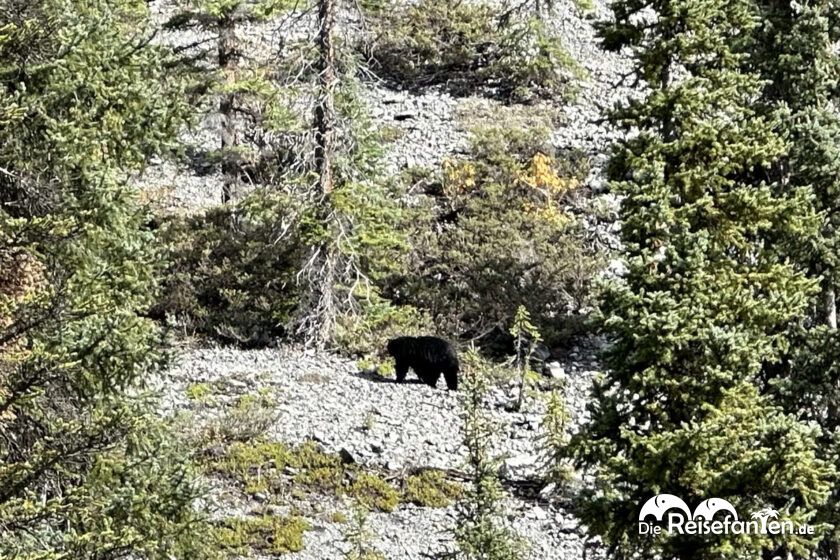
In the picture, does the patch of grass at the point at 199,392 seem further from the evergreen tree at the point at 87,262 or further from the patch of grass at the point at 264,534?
the evergreen tree at the point at 87,262

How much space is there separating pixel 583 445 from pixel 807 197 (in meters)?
3.47

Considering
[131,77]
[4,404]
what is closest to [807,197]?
[131,77]

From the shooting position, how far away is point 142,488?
10242mm

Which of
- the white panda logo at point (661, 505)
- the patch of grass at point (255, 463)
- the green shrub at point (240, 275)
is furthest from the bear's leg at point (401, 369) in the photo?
the white panda logo at point (661, 505)

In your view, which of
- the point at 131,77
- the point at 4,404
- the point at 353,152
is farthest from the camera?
the point at 353,152

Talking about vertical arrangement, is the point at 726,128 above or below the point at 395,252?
above

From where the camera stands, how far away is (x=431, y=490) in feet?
52.6

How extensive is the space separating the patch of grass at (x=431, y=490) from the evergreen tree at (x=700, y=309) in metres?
4.46

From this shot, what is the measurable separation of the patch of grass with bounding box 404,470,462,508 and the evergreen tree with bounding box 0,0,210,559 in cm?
555

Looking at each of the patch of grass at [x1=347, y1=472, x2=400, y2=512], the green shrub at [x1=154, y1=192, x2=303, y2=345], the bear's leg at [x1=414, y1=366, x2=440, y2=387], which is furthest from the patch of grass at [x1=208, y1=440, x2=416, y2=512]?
the green shrub at [x1=154, y1=192, x2=303, y2=345]

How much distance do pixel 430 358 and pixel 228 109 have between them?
30.5 feet

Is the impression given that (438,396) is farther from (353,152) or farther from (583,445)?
(583,445)

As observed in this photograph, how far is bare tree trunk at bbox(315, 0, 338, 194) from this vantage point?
68.2 feet

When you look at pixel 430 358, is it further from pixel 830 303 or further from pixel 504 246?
pixel 830 303
